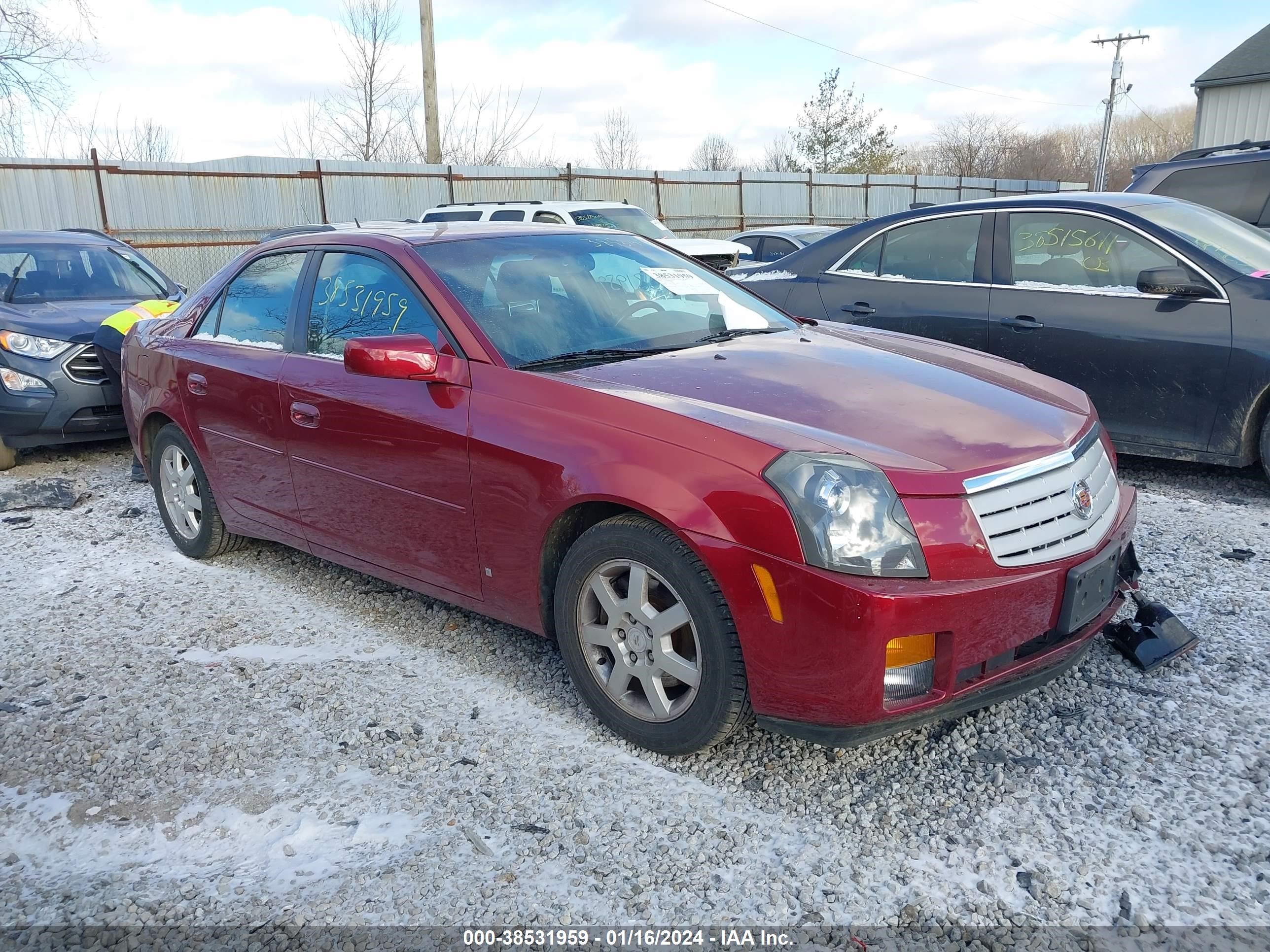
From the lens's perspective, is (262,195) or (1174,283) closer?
(1174,283)

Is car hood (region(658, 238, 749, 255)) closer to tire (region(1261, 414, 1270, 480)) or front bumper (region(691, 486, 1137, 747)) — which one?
tire (region(1261, 414, 1270, 480))

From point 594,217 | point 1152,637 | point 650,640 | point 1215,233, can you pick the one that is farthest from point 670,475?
point 594,217

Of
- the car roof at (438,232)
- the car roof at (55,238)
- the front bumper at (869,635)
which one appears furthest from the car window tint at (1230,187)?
the car roof at (55,238)

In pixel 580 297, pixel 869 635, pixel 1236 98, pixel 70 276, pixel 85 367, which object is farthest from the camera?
pixel 1236 98

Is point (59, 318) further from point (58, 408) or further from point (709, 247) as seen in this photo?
point (709, 247)

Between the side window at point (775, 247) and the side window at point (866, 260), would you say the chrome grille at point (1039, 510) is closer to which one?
the side window at point (866, 260)

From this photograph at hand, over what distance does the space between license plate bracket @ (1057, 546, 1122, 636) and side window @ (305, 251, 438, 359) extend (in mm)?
2191

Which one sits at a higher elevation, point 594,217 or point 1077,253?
point 594,217

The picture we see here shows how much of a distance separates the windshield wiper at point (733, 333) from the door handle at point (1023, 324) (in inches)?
85.0

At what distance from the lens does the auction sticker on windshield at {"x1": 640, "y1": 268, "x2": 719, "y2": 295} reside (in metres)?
4.05

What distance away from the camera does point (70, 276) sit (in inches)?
308

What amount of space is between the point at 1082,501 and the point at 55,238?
326 inches

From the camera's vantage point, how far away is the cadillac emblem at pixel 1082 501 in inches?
112

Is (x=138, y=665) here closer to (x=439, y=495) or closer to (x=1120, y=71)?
(x=439, y=495)
